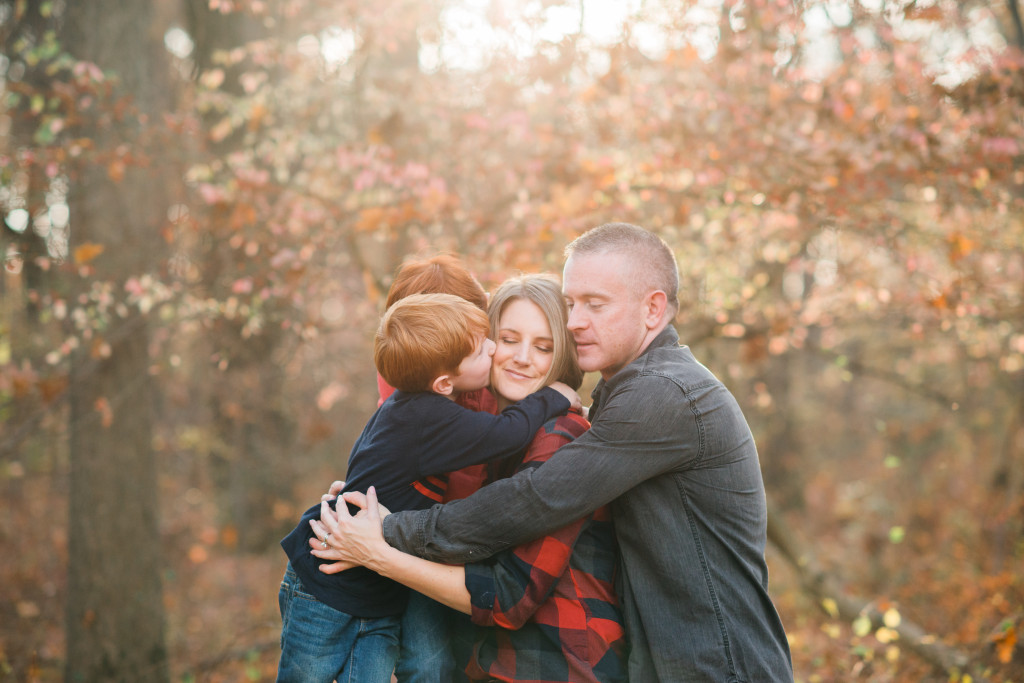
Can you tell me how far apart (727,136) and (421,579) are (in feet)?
12.8

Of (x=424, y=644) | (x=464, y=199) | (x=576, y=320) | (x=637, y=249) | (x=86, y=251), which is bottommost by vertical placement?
(x=424, y=644)

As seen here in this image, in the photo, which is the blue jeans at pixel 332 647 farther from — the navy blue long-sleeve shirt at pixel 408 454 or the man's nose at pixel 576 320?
the man's nose at pixel 576 320

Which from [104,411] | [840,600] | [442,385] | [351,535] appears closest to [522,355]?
[442,385]

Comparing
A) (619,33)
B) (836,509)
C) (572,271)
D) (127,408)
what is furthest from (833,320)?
(836,509)

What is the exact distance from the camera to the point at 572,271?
2.92 m

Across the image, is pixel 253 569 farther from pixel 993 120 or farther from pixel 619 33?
pixel 993 120

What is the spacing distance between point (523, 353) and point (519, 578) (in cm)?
83

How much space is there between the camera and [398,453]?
2693 millimetres

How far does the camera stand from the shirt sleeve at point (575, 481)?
95.3 inches

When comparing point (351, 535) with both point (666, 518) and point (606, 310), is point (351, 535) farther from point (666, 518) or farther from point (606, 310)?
point (606, 310)

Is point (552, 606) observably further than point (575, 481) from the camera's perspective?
Yes

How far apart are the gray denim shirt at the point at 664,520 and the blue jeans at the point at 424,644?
1.27 ft

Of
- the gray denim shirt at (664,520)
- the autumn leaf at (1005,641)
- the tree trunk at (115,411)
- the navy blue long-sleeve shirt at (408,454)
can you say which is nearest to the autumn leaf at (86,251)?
the tree trunk at (115,411)

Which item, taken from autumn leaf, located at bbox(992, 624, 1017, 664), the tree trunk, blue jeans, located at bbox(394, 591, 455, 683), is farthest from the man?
the tree trunk
